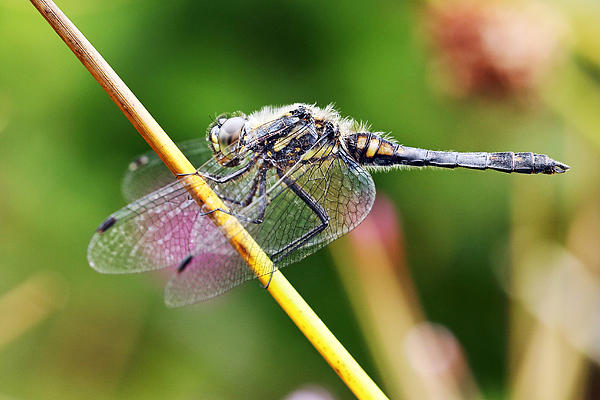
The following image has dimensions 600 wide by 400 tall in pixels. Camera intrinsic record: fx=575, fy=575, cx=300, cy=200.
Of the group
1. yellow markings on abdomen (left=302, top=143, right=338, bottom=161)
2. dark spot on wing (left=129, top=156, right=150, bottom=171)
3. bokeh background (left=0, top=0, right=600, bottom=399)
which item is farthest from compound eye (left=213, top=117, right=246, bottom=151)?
bokeh background (left=0, top=0, right=600, bottom=399)

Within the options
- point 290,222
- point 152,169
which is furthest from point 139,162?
point 290,222

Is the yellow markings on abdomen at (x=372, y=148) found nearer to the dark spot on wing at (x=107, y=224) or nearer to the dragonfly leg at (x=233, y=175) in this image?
the dragonfly leg at (x=233, y=175)

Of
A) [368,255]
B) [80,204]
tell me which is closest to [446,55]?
[368,255]

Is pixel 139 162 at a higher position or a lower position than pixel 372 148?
higher

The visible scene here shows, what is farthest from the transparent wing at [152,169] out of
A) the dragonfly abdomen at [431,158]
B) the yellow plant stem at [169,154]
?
the yellow plant stem at [169,154]

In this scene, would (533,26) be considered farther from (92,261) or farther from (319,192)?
(92,261)

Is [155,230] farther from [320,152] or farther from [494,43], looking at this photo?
[494,43]

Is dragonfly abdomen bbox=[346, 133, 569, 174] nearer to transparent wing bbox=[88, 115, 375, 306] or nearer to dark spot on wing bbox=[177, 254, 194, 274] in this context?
transparent wing bbox=[88, 115, 375, 306]
